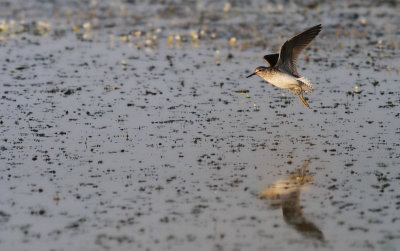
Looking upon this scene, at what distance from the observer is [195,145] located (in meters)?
15.9

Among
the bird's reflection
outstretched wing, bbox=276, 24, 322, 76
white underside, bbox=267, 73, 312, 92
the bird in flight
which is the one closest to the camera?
the bird's reflection

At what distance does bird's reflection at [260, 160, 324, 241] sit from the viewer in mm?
11198

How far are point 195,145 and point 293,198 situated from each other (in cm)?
383

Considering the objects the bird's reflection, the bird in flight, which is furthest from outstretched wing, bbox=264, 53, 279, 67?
the bird's reflection

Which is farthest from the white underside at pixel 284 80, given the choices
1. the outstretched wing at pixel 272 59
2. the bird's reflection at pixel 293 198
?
the bird's reflection at pixel 293 198

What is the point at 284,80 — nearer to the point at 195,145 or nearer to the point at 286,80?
the point at 286,80

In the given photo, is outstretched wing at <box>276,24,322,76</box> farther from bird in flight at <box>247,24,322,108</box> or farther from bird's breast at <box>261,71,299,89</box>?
bird's breast at <box>261,71,299,89</box>

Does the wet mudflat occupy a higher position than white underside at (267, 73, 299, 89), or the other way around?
white underside at (267, 73, 299, 89)

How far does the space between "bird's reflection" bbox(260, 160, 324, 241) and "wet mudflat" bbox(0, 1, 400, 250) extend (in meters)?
0.04

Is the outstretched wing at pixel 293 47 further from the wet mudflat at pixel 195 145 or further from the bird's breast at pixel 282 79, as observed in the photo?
the wet mudflat at pixel 195 145

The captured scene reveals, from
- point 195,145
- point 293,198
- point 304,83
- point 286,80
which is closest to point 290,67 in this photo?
point 286,80

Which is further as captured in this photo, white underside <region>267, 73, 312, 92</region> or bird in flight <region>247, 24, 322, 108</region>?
white underside <region>267, 73, 312, 92</region>

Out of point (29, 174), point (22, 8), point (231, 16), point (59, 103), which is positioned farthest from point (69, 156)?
point (22, 8)

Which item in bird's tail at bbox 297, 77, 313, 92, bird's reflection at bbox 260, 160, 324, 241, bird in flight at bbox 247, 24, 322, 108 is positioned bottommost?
bird's reflection at bbox 260, 160, 324, 241
